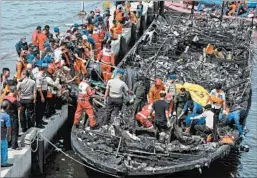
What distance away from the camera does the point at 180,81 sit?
60.1 ft

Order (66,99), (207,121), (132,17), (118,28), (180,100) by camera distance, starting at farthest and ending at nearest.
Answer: (132,17), (118,28), (66,99), (180,100), (207,121)

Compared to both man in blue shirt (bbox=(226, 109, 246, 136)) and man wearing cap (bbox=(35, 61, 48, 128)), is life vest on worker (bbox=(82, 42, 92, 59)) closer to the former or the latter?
man wearing cap (bbox=(35, 61, 48, 128))

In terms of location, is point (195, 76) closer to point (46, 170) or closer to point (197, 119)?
point (197, 119)

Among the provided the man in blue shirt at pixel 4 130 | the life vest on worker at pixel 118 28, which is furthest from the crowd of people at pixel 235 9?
the man in blue shirt at pixel 4 130

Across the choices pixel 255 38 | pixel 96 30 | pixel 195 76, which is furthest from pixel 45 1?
pixel 195 76

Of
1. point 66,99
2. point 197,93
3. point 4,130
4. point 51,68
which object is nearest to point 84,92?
point 51,68

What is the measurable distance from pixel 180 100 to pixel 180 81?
11.3 ft

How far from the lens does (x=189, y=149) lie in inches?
523

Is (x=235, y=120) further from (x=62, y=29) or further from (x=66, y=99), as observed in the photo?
(x=62, y=29)


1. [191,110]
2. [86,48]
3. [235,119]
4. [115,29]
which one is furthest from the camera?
[115,29]

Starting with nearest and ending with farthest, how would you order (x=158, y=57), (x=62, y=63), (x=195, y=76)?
(x=62, y=63)
(x=195, y=76)
(x=158, y=57)

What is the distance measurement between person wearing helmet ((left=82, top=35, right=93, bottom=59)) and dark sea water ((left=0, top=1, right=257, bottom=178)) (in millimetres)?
3737

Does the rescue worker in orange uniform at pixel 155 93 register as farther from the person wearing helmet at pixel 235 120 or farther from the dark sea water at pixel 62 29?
the dark sea water at pixel 62 29

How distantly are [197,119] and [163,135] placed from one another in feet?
4.30
